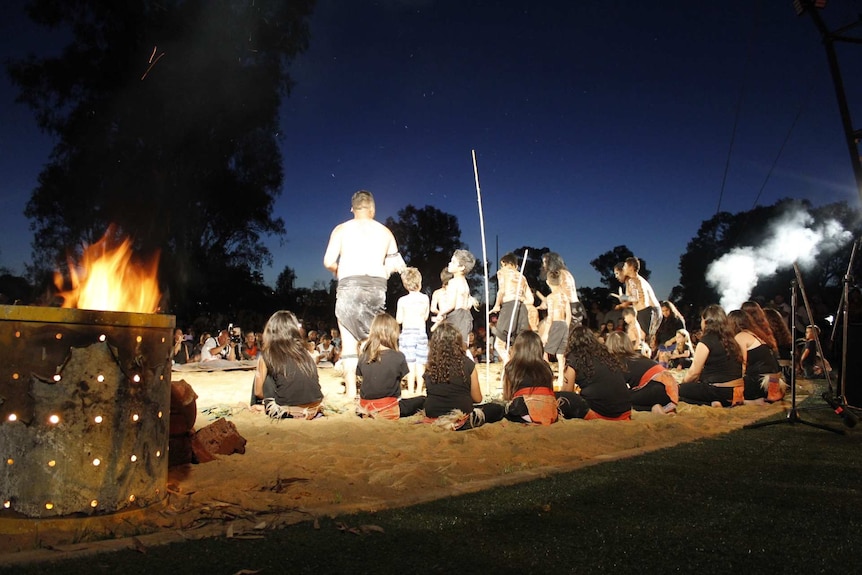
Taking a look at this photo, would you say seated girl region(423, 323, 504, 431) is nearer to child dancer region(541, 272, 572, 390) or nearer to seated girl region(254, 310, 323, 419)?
seated girl region(254, 310, 323, 419)

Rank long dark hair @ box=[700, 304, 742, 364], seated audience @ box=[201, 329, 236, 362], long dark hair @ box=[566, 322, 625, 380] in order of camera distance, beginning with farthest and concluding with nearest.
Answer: seated audience @ box=[201, 329, 236, 362]
long dark hair @ box=[700, 304, 742, 364]
long dark hair @ box=[566, 322, 625, 380]

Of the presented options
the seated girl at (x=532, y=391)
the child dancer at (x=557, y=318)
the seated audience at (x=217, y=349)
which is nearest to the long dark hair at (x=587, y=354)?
the seated girl at (x=532, y=391)

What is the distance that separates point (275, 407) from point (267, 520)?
3753 mm

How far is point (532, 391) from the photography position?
6.25m

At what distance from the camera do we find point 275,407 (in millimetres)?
6520

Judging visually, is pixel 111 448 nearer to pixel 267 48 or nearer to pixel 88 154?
pixel 88 154

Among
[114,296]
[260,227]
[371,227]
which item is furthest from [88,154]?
[114,296]

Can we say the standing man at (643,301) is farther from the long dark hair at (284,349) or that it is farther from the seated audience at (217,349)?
the seated audience at (217,349)

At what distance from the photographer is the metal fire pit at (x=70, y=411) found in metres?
2.71

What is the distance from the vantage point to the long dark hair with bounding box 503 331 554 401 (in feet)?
20.7

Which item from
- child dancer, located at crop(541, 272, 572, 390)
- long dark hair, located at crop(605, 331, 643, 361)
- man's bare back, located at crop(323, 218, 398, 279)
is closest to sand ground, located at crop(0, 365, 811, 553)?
long dark hair, located at crop(605, 331, 643, 361)

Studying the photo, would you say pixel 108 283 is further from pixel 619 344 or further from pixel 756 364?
pixel 756 364

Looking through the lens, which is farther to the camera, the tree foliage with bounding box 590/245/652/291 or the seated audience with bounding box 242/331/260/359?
the tree foliage with bounding box 590/245/652/291

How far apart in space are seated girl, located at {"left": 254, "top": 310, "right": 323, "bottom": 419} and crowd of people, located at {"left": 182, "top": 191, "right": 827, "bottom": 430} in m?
0.01
